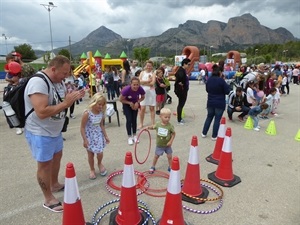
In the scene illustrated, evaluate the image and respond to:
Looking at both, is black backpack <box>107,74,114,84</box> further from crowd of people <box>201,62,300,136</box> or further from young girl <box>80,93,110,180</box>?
young girl <box>80,93,110,180</box>

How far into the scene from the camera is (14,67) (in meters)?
5.23

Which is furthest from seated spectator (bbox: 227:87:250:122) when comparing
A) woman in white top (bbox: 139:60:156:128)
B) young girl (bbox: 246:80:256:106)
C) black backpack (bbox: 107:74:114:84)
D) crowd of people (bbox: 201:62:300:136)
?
black backpack (bbox: 107:74:114:84)

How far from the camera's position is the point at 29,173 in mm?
4035

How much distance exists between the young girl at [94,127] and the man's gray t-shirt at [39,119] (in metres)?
0.78

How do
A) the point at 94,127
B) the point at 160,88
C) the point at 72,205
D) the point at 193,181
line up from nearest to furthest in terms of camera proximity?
the point at 72,205, the point at 193,181, the point at 94,127, the point at 160,88

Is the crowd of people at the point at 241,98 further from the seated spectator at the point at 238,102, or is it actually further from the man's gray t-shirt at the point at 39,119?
the man's gray t-shirt at the point at 39,119

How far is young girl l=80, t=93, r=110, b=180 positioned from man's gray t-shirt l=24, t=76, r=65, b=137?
776 millimetres

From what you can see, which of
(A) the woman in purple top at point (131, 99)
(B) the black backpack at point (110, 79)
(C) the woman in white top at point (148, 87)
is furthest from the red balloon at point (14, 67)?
(B) the black backpack at point (110, 79)

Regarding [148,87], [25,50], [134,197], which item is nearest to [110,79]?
[148,87]

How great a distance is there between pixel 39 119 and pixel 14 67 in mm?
3332

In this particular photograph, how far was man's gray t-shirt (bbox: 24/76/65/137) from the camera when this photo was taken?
2498 millimetres

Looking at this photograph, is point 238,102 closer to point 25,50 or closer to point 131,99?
point 131,99

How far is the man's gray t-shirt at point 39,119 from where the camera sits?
8.20 ft

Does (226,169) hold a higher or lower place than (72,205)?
lower
